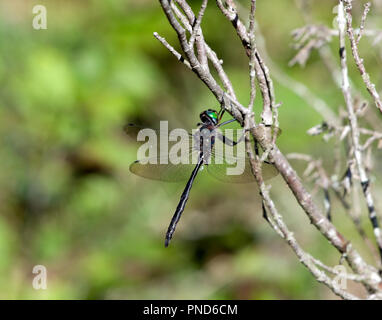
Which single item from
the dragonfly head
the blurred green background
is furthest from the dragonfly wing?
the blurred green background

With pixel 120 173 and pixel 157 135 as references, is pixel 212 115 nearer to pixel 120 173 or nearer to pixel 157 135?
pixel 157 135

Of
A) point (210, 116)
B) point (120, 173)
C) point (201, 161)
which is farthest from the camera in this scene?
point (120, 173)

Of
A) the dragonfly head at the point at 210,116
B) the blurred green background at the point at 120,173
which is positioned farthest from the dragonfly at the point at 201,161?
the blurred green background at the point at 120,173

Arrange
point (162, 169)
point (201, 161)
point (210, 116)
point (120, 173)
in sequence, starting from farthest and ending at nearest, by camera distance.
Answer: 1. point (120, 173)
2. point (162, 169)
3. point (201, 161)
4. point (210, 116)

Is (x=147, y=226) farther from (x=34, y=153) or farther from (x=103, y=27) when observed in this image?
(x=103, y=27)

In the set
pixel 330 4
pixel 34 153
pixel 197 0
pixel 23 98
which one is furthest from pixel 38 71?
pixel 330 4

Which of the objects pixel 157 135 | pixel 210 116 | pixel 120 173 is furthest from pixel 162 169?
pixel 120 173

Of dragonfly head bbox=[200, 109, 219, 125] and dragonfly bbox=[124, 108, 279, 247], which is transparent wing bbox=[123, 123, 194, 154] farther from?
dragonfly head bbox=[200, 109, 219, 125]
